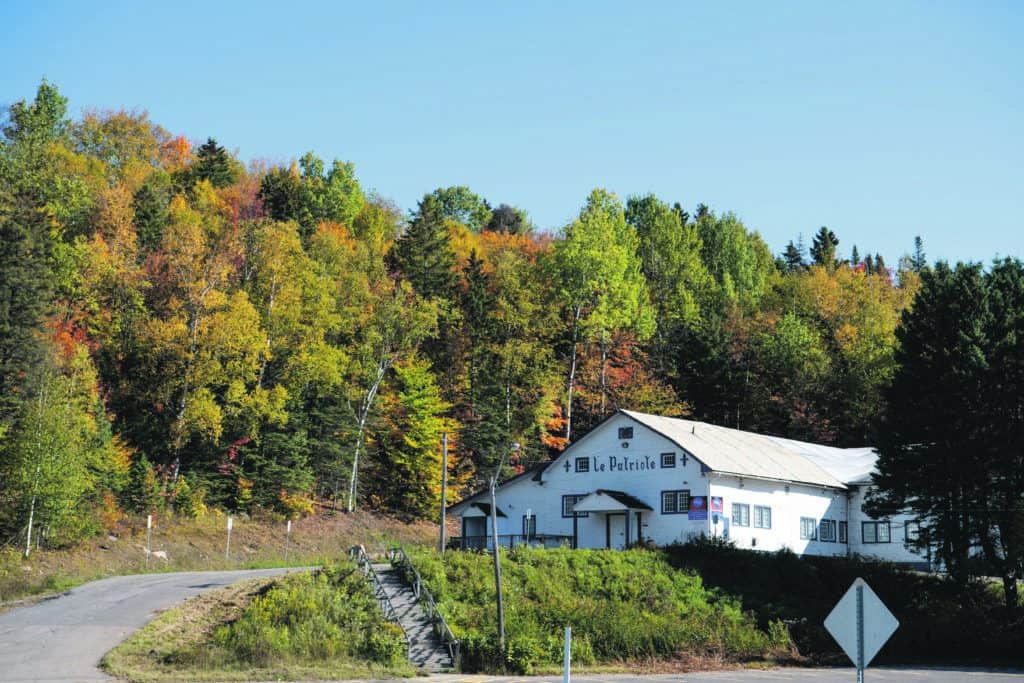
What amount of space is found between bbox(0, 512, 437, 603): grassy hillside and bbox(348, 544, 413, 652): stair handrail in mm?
1366

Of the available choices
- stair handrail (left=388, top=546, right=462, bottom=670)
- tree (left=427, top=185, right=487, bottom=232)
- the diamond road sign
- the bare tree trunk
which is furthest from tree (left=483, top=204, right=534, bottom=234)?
the diamond road sign

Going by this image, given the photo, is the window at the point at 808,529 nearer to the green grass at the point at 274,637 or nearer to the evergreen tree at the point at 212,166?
the green grass at the point at 274,637

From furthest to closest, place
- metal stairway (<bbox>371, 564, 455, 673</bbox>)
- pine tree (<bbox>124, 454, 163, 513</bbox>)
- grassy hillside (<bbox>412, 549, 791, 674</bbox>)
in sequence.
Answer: pine tree (<bbox>124, 454, 163, 513</bbox>), grassy hillside (<bbox>412, 549, 791, 674</bbox>), metal stairway (<bbox>371, 564, 455, 673</bbox>)

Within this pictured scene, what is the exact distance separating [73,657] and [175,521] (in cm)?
2907

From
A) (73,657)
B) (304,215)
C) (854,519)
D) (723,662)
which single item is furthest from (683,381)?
(73,657)

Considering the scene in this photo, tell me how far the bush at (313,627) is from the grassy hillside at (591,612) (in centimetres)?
263

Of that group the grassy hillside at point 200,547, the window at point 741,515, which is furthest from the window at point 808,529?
the grassy hillside at point 200,547

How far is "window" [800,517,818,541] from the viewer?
57.5 metres

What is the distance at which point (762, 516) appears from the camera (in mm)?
54875

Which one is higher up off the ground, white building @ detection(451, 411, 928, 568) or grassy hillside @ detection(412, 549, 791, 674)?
white building @ detection(451, 411, 928, 568)

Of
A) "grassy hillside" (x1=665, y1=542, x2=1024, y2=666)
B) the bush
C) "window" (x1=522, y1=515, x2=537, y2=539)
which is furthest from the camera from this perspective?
"window" (x1=522, y1=515, x2=537, y2=539)

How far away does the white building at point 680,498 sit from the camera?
52688 millimetres

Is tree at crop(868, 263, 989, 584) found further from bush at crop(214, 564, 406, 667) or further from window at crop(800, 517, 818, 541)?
bush at crop(214, 564, 406, 667)

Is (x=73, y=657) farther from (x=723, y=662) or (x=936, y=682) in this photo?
(x=936, y=682)
